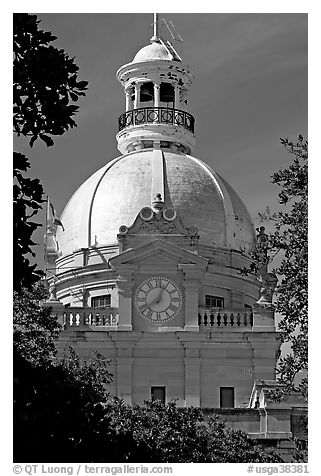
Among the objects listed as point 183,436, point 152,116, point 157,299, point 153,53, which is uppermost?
point 153,53

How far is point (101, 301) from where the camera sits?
80.6 metres

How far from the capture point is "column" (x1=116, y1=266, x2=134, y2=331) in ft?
254

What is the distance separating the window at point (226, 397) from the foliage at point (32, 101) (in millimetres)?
40279

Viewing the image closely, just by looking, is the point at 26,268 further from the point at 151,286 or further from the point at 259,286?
the point at 259,286

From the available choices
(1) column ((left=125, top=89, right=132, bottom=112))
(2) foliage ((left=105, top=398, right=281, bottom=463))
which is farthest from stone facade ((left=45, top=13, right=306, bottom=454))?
(2) foliage ((left=105, top=398, right=281, bottom=463))

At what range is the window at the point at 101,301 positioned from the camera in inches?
3157

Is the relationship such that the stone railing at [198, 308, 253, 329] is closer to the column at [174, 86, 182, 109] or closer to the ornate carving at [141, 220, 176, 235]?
the ornate carving at [141, 220, 176, 235]

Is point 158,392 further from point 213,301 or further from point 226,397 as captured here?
point 213,301

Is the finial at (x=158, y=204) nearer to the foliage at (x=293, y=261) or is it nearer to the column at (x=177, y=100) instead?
the column at (x=177, y=100)

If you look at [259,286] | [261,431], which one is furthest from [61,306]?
[261,431]

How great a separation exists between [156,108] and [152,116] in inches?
19.1

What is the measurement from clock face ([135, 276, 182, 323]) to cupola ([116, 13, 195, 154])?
12.2 m

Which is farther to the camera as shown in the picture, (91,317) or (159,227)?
(159,227)

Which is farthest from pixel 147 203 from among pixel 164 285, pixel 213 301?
pixel 164 285
